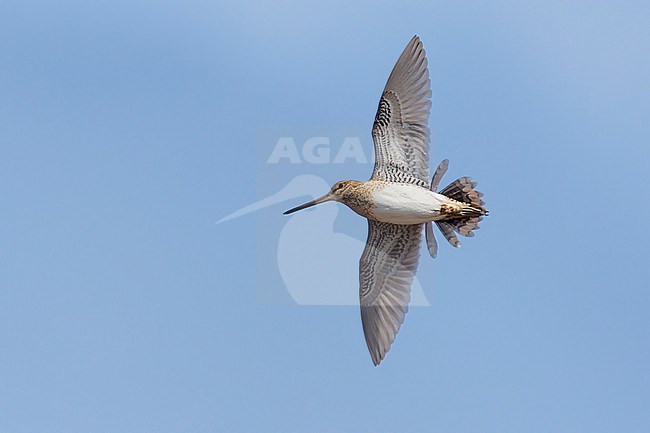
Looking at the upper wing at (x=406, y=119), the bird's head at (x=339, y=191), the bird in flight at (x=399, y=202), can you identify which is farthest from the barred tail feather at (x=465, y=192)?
the bird's head at (x=339, y=191)

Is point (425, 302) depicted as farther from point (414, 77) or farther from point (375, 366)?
point (414, 77)

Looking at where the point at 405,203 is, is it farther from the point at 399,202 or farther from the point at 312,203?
the point at 312,203

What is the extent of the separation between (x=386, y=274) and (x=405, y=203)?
1238mm

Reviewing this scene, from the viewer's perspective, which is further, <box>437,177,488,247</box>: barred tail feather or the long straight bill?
the long straight bill

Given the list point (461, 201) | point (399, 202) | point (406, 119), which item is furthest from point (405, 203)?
point (406, 119)

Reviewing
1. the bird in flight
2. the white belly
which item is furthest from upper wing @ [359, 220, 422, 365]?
the white belly

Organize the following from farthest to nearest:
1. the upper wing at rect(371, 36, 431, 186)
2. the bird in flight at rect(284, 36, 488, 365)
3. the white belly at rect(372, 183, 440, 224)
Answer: the upper wing at rect(371, 36, 431, 186) → the bird in flight at rect(284, 36, 488, 365) → the white belly at rect(372, 183, 440, 224)

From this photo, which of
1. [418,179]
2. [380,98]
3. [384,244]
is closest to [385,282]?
[384,244]

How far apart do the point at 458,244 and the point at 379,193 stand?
3.84 feet

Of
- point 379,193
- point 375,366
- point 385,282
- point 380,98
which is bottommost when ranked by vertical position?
point 375,366

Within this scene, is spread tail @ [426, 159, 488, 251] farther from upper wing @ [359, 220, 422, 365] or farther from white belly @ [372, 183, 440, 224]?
upper wing @ [359, 220, 422, 365]

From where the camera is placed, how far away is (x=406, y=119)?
1455 centimetres

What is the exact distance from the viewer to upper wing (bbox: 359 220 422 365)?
1482cm

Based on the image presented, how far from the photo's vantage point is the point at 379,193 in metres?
14.3
